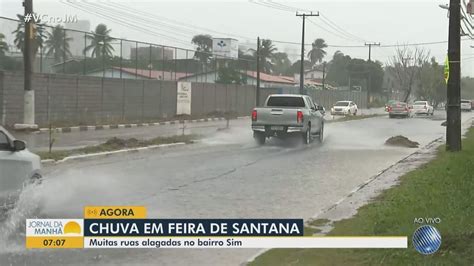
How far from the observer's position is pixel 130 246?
17.6 ft

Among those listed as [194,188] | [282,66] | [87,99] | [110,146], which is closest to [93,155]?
[110,146]

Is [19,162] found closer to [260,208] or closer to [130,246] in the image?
[130,246]

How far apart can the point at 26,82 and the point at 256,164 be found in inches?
525

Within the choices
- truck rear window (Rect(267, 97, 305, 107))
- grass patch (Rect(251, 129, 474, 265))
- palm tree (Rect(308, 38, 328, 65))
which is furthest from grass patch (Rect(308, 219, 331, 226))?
palm tree (Rect(308, 38, 328, 65))

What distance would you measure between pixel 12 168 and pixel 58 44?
78.6ft

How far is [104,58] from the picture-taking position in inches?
1332

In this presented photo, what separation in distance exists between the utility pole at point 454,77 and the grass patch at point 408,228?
6.18 m

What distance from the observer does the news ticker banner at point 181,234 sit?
5195 mm

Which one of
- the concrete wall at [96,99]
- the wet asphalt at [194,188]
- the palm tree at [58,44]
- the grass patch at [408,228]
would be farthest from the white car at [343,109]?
the grass patch at [408,228]

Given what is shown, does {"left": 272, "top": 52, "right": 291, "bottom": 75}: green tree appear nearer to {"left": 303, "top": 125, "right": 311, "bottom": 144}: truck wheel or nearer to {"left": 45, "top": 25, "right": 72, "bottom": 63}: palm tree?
{"left": 45, "top": 25, "right": 72, "bottom": 63}: palm tree

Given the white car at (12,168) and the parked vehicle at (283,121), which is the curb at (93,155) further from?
the white car at (12,168)

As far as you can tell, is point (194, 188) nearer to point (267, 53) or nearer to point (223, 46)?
point (223, 46)

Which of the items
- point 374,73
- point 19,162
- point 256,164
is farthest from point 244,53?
point 19,162

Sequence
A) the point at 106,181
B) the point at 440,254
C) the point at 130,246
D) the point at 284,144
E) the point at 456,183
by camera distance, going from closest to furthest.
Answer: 1. the point at 440,254
2. the point at 130,246
3. the point at 456,183
4. the point at 106,181
5. the point at 284,144
